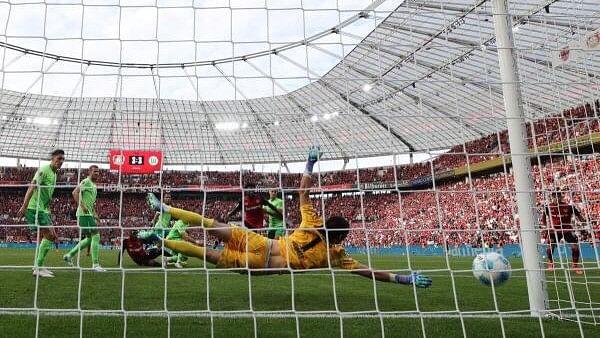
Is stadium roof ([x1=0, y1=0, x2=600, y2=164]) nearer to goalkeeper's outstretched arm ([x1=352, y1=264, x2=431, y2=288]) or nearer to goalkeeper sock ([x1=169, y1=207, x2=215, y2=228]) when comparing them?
goalkeeper sock ([x1=169, y1=207, x2=215, y2=228])

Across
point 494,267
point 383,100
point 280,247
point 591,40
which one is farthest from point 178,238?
point 591,40

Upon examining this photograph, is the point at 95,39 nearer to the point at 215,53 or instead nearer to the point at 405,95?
the point at 215,53

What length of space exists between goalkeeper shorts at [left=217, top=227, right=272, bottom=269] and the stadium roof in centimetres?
93

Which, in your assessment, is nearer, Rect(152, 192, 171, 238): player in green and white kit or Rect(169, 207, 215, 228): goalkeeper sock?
Rect(152, 192, 171, 238): player in green and white kit

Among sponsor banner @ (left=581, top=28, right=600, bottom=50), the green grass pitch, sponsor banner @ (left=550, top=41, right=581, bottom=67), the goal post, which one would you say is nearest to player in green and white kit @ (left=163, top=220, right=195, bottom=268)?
the green grass pitch

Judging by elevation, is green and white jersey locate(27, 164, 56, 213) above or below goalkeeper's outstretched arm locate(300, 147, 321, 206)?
above

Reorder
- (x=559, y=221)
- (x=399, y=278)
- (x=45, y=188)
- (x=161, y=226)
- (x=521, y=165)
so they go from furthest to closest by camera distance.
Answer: (x=559, y=221) < (x=45, y=188) < (x=161, y=226) < (x=521, y=165) < (x=399, y=278)

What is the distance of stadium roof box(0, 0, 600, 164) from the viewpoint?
16.4 ft

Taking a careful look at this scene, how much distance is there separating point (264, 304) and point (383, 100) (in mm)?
3826

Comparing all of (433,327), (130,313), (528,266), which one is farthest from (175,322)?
(528,266)

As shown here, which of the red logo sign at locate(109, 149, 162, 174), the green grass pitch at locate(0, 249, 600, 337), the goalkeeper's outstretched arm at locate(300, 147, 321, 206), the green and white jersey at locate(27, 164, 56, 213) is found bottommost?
the green grass pitch at locate(0, 249, 600, 337)

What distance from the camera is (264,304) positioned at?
5254 millimetres

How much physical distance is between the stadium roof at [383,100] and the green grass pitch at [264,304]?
4.83ft

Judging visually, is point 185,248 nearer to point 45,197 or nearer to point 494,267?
point 45,197
